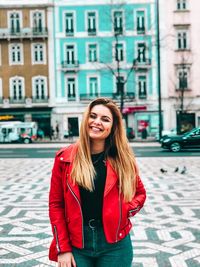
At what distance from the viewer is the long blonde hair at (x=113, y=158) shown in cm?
275

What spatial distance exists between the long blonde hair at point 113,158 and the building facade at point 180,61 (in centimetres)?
3555

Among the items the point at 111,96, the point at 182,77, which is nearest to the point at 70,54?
the point at 111,96

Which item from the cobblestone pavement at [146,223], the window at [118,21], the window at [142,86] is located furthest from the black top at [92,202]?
the window at [118,21]

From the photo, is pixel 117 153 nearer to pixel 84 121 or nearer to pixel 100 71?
pixel 84 121

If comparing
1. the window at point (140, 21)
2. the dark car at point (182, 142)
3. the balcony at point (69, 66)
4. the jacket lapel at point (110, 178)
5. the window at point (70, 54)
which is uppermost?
the window at point (140, 21)

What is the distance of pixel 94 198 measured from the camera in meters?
2.76

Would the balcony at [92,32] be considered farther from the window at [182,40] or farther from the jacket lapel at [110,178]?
the jacket lapel at [110,178]

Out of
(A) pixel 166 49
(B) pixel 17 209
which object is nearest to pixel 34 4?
(A) pixel 166 49

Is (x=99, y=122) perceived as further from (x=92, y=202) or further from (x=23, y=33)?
(x=23, y=33)

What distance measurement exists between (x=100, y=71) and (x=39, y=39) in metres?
6.62

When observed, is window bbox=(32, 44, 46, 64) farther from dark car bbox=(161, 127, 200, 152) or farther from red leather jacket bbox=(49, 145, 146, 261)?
red leather jacket bbox=(49, 145, 146, 261)

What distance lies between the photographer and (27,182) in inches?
466

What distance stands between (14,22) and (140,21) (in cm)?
1207

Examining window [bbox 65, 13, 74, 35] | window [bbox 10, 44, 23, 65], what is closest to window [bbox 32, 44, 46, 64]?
window [bbox 10, 44, 23, 65]
